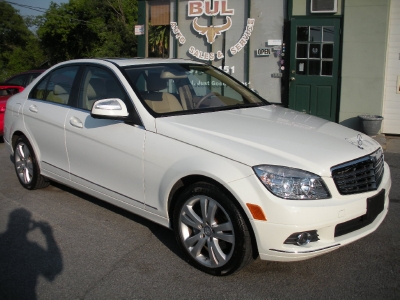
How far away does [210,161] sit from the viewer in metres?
3.64

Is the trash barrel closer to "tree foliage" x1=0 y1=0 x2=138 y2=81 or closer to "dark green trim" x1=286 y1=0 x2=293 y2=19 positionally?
"dark green trim" x1=286 y1=0 x2=293 y2=19

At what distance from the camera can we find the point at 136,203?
4.31 meters

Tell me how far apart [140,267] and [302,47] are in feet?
24.3

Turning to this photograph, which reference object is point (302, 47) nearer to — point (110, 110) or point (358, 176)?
point (110, 110)

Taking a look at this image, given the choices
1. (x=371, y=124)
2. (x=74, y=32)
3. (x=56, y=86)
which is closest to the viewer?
(x=56, y=86)

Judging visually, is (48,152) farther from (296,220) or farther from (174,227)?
(296,220)

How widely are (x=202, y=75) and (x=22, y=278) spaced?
2.83 meters

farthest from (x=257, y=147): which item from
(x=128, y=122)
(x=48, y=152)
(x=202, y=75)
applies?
(x=48, y=152)

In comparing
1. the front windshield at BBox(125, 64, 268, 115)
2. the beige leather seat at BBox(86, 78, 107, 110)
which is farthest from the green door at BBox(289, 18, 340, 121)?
the beige leather seat at BBox(86, 78, 107, 110)

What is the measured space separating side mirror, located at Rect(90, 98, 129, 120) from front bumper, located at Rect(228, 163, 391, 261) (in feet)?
4.52

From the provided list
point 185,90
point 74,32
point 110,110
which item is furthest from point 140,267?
point 74,32

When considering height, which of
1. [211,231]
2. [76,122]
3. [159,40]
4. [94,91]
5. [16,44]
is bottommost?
[211,231]

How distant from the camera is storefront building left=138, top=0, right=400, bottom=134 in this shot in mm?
9562

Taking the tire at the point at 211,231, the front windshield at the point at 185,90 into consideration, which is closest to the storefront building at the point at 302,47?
the front windshield at the point at 185,90
